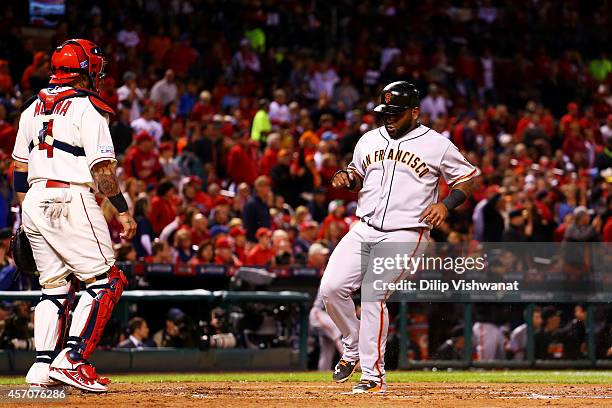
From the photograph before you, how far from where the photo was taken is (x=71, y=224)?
295 inches

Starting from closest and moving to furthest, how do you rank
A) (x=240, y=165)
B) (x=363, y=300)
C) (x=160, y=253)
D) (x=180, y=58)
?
(x=363, y=300), (x=160, y=253), (x=240, y=165), (x=180, y=58)

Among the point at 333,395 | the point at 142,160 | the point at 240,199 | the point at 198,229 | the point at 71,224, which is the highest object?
the point at 142,160

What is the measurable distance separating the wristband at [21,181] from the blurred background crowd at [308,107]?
217 cm

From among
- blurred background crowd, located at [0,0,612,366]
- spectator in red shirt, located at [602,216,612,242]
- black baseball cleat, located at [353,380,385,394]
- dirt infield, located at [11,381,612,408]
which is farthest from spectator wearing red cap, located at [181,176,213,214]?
black baseball cleat, located at [353,380,385,394]

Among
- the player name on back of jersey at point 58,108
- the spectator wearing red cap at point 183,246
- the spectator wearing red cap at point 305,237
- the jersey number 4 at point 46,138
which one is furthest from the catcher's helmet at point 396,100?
the spectator wearing red cap at point 305,237

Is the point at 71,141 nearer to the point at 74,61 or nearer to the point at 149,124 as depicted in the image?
the point at 74,61

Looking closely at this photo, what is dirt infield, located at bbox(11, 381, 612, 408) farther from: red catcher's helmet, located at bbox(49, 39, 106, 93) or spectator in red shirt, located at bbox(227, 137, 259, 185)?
spectator in red shirt, located at bbox(227, 137, 259, 185)

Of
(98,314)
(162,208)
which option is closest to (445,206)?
(98,314)

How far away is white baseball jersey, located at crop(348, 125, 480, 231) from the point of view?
7.93 m

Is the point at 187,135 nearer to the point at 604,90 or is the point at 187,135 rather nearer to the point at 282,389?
the point at 282,389

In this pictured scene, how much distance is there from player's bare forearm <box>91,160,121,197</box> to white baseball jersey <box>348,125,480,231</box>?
1713mm

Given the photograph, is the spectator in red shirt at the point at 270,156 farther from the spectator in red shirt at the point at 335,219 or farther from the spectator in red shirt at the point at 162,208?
the spectator in red shirt at the point at 162,208

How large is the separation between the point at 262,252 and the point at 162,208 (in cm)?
134

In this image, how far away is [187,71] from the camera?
21.5 metres
